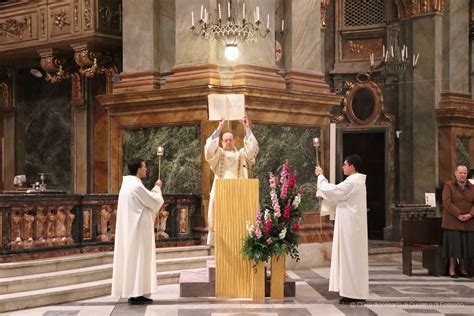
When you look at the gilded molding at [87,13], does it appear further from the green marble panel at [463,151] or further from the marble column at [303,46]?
the green marble panel at [463,151]

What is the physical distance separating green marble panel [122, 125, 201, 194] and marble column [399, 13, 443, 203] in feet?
20.9

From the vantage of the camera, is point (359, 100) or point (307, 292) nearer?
point (307, 292)

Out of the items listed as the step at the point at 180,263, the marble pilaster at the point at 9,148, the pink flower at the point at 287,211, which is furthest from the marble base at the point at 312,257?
the marble pilaster at the point at 9,148

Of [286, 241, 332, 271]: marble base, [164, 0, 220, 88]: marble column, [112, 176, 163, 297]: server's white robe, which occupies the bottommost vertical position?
[286, 241, 332, 271]: marble base

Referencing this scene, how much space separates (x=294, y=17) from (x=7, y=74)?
732cm

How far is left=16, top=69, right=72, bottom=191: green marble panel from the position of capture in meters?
18.0

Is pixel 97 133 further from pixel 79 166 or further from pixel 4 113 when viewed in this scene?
pixel 4 113

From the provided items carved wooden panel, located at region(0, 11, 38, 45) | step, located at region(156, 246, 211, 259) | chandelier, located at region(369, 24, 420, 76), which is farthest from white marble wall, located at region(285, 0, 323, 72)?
carved wooden panel, located at region(0, 11, 38, 45)

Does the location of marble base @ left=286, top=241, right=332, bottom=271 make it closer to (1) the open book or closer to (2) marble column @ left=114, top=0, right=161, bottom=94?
(1) the open book

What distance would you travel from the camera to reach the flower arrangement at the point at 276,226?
1023 centimetres

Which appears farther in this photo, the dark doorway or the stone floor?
the dark doorway

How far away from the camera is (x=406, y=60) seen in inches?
714

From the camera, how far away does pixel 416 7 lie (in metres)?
18.8

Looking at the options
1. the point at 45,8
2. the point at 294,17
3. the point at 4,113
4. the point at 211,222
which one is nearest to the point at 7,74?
the point at 4,113
